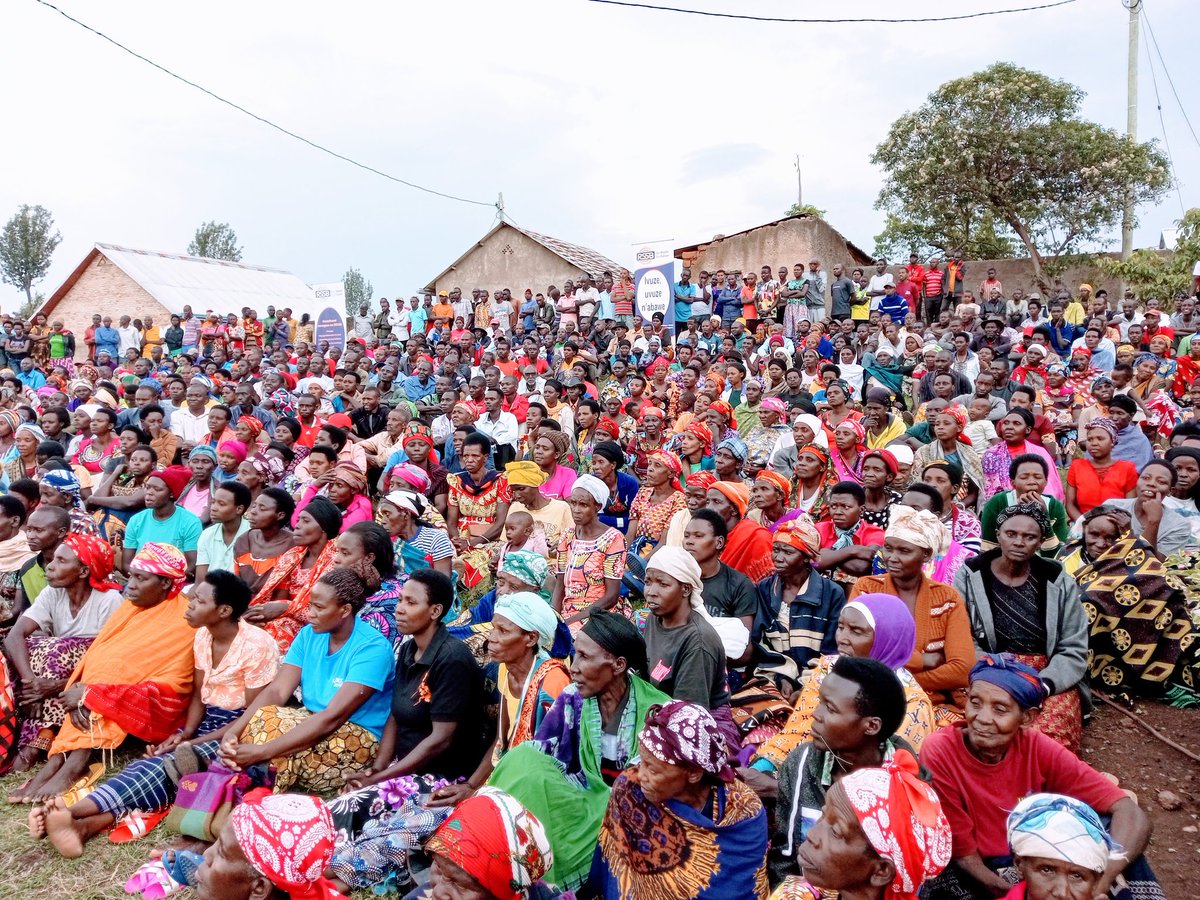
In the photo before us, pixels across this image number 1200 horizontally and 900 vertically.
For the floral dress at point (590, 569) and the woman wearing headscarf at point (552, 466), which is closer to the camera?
the floral dress at point (590, 569)

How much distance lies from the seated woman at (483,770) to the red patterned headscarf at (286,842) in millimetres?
706

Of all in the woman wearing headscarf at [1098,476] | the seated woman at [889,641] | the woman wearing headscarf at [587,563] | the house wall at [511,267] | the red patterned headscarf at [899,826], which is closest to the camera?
the red patterned headscarf at [899,826]

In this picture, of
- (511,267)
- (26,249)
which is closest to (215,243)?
(26,249)

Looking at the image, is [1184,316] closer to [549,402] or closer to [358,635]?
[549,402]

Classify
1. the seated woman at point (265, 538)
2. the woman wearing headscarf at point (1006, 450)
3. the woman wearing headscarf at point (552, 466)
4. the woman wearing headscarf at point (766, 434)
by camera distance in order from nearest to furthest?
the seated woman at point (265, 538), the woman wearing headscarf at point (1006, 450), the woman wearing headscarf at point (552, 466), the woman wearing headscarf at point (766, 434)

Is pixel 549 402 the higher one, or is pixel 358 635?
pixel 549 402

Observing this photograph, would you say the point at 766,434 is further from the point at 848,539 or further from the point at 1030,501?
the point at 1030,501

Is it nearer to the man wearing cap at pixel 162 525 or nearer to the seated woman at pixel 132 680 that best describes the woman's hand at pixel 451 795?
the seated woman at pixel 132 680

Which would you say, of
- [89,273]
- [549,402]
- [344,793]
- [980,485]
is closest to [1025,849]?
[344,793]

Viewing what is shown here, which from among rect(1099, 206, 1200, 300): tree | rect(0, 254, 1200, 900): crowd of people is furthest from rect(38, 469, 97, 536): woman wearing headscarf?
rect(1099, 206, 1200, 300): tree

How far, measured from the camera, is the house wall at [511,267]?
22.9 m

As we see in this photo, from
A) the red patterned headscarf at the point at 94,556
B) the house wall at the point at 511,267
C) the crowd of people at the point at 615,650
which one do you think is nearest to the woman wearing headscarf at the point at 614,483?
the crowd of people at the point at 615,650

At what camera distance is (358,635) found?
14.4 feet

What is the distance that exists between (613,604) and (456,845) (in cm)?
282
